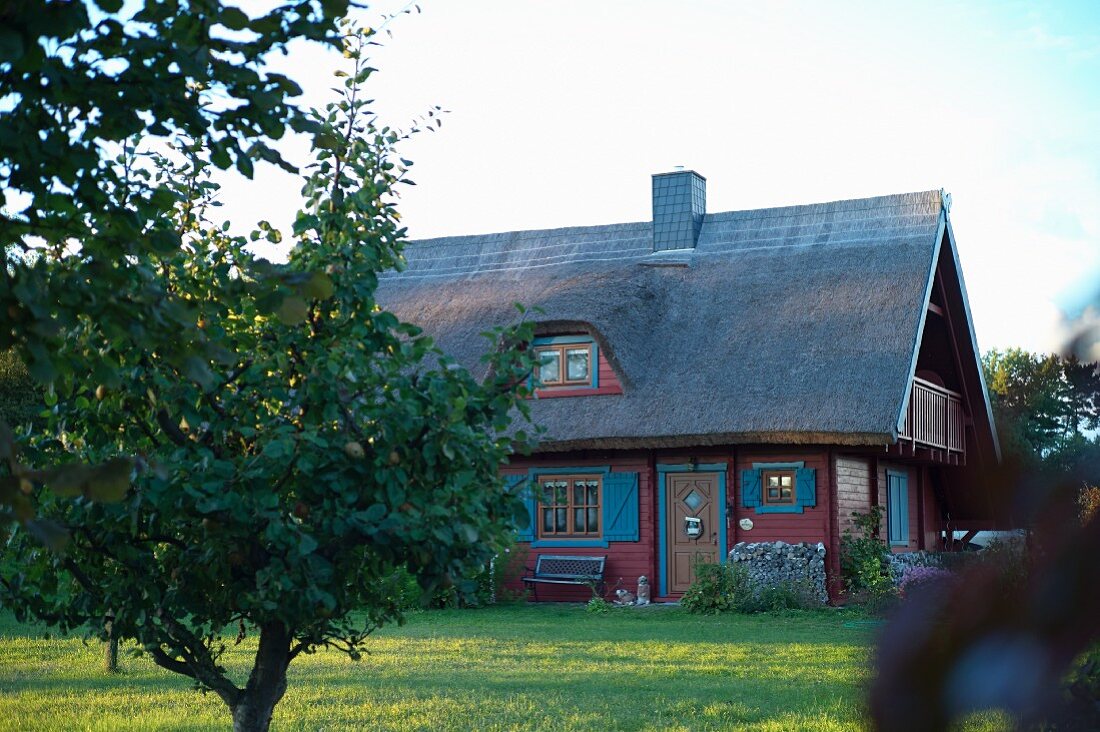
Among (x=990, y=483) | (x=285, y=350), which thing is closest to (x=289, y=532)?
(x=285, y=350)

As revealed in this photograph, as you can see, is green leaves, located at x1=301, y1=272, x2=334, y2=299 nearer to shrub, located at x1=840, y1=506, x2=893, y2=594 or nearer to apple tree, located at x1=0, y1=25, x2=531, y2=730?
apple tree, located at x1=0, y1=25, x2=531, y2=730

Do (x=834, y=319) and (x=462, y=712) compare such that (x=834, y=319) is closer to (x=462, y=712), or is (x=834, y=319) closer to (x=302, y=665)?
(x=302, y=665)

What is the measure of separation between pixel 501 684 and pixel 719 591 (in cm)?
802

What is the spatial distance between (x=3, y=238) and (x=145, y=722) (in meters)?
5.91

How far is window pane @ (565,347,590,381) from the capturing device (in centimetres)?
1925

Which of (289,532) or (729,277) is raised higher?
(729,277)

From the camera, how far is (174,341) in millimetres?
2344

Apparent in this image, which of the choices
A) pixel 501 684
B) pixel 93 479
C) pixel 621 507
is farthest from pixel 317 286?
pixel 621 507

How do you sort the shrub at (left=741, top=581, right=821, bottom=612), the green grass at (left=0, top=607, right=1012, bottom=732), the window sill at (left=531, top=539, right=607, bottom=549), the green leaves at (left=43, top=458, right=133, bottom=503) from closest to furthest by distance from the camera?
the green leaves at (left=43, top=458, right=133, bottom=503)
the green grass at (left=0, top=607, right=1012, bottom=732)
the shrub at (left=741, top=581, right=821, bottom=612)
the window sill at (left=531, top=539, right=607, bottom=549)

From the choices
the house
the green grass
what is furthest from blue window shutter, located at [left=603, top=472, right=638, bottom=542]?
the green grass

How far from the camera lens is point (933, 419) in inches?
795

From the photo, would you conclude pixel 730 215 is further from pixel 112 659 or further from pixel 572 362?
pixel 112 659

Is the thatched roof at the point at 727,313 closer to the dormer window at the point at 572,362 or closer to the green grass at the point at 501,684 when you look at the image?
the dormer window at the point at 572,362

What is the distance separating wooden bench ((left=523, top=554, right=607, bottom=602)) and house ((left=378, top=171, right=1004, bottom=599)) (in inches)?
8.8
